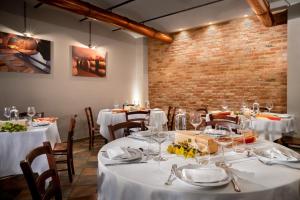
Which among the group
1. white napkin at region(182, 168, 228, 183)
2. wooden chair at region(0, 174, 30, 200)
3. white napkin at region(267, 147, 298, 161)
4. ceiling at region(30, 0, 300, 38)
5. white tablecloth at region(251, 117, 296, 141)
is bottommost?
wooden chair at region(0, 174, 30, 200)

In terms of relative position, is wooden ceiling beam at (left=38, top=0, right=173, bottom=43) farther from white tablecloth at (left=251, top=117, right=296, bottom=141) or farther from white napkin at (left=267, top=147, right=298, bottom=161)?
white napkin at (left=267, top=147, right=298, bottom=161)

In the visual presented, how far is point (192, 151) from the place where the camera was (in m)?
1.42

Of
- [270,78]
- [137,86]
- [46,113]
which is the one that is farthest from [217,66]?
[46,113]

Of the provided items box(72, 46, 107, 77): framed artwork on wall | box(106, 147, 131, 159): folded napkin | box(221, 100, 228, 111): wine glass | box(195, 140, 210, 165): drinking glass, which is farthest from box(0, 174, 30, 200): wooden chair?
box(221, 100, 228, 111): wine glass

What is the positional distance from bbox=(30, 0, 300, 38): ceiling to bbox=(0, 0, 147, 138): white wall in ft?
3.32

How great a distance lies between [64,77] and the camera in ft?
17.9

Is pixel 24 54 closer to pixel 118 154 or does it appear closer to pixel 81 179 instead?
pixel 81 179

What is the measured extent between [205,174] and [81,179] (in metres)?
2.54

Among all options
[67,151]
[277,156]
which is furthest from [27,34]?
[277,156]

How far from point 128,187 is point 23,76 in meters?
4.50

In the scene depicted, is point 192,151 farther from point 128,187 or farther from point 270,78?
point 270,78

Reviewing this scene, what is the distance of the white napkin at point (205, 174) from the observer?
1022 mm

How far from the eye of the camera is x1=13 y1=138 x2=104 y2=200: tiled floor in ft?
8.87

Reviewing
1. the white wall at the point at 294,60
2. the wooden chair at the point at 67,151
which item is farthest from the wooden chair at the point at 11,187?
the white wall at the point at 294,60
